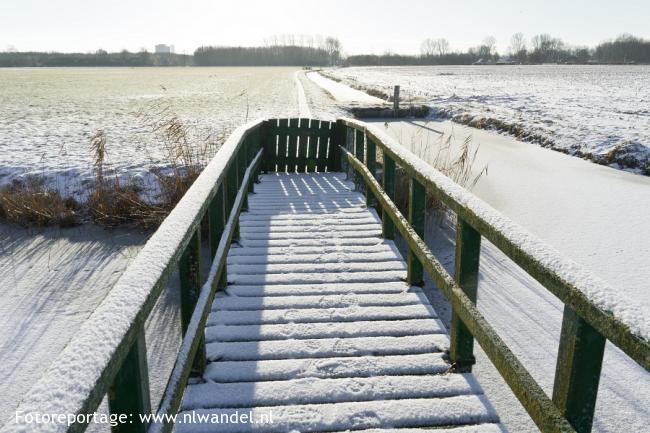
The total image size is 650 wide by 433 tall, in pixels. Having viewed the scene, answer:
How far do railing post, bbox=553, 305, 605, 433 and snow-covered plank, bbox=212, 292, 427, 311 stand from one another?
221 centimetres

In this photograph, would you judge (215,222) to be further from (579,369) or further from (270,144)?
(270,144)

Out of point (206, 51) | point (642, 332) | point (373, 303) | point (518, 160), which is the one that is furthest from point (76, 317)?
point (206, 51)

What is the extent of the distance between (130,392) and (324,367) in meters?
1.54

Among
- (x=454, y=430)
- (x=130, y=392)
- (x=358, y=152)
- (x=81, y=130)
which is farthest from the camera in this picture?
(x=81, y=130)

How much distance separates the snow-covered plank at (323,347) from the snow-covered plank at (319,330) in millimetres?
69

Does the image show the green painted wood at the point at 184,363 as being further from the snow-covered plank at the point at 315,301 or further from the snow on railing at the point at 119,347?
the snow-covered plank at the point at 315,301

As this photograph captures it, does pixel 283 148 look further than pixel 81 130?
No

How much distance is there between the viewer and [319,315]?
12.5 ft

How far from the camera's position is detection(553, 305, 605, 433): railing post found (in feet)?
5.79

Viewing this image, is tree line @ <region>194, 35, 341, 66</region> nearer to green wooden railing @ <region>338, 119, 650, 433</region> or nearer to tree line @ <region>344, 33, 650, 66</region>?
tree line @ <region>344, 33, 650, 66</region>

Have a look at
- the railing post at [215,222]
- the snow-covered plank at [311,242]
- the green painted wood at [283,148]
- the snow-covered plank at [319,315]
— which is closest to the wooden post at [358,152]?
the green painted wood at [283,148]

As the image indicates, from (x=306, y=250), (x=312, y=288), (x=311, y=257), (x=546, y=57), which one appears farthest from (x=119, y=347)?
(x=546, y=57)

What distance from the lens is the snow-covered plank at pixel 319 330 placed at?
3504 mm

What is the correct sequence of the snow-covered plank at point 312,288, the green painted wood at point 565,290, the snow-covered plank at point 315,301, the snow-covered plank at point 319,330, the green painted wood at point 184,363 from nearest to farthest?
the green painted wood at point 565,290
the green painted wood at point 184,363
the snow-covered plank at point 319,330
the snow-covered plank at point 315,301
the snow-covered plank at point 312,288
